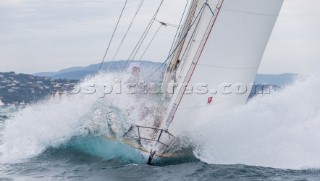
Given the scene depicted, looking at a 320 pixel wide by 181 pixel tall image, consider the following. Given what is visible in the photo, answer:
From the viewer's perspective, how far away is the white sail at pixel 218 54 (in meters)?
10.1

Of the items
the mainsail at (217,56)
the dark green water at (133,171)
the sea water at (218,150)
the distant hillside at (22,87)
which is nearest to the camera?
the dark green water at (133,171)

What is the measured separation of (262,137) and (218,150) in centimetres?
88

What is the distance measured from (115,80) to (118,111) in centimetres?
291

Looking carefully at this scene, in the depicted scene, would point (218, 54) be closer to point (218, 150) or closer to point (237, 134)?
point (237, 134)

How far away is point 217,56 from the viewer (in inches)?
408

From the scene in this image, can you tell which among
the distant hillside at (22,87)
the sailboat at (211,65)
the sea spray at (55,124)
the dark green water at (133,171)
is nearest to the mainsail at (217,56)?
the sailboat at (211,65)

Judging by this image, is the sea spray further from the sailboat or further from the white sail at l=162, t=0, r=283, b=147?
the white sail at l=162, t=0, r=283, b=147

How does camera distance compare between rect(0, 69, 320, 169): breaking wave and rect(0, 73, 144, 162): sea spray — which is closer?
rect(0, 69, 320, 169): breaking wave

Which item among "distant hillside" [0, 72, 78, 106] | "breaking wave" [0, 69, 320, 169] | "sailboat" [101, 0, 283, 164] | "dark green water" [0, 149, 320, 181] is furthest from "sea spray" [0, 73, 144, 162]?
"distant hillside" [0, 72, 78, 106]

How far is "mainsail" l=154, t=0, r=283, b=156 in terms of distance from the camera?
10.1 metres

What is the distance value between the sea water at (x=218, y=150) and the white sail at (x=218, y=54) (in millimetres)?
386

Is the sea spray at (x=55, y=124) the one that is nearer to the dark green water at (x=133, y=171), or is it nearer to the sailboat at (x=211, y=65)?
the dark green water at (x=133, y=171)

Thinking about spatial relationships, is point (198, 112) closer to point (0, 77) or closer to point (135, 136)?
point (135, 136)

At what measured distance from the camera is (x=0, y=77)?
10869cm
